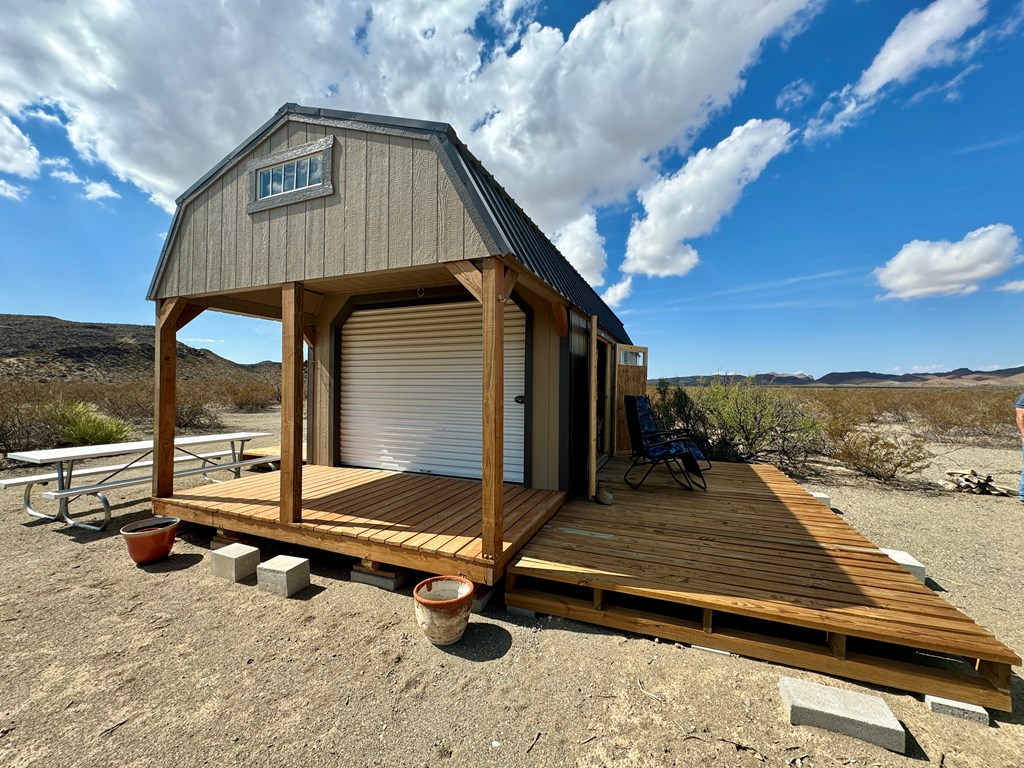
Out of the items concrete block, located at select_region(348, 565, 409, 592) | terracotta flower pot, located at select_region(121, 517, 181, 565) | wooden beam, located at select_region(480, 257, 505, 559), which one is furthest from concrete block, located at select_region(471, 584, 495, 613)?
terracotta flower pot, located at select_region(121, 517, 181, 565)

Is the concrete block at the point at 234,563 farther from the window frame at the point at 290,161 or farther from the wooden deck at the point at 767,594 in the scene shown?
the window frame at the point at 290,161

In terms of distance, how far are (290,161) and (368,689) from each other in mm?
3872

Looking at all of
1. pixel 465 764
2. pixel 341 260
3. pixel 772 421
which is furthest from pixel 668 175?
pixel 465 764

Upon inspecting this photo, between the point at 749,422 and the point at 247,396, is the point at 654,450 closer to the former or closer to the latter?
the point at 749,422

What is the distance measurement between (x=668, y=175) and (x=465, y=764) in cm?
965

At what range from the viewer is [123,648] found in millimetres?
2189

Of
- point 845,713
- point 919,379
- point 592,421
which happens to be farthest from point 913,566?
point 919,379

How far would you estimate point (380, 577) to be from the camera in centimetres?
293

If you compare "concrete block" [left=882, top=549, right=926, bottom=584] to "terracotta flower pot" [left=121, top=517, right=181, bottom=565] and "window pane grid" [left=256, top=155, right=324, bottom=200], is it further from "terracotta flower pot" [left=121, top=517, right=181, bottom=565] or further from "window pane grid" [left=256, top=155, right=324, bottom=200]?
"terracotta flower pot" [left=121, top=517, right=181, bottom=565]

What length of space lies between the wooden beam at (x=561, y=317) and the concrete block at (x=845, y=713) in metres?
3.02

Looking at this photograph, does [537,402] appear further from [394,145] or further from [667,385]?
[667,385]

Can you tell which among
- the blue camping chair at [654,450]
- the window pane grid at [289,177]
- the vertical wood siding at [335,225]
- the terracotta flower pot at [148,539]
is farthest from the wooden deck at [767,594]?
the window pane grid at [289,177]

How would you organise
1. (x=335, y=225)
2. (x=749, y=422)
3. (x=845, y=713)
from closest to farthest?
(x=845, y=713) → (x=335, y=225) → (x=749, y=422)

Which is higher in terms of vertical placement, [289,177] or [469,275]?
[289,177]
